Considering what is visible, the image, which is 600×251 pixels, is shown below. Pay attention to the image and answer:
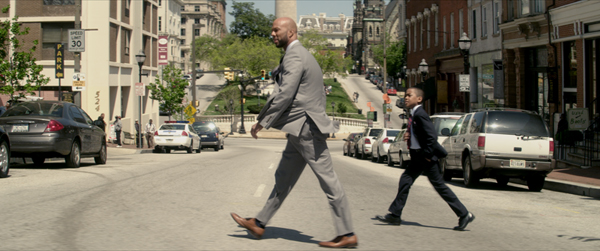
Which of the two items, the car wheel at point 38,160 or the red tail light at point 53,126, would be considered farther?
the car wheel at point 38,160

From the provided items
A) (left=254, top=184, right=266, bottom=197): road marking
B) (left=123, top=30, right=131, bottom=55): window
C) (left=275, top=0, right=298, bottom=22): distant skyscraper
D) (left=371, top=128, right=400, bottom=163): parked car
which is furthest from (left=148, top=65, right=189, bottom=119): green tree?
(left=275, top=0, right=298, bottom=22): distant skyscraper

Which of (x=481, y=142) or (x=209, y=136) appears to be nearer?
(x=481, y=142)

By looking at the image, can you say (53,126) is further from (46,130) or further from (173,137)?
(173,137)

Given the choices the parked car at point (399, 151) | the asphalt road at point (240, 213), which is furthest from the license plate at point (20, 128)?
the parked car at point (399, 151)

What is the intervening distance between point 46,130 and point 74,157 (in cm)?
146

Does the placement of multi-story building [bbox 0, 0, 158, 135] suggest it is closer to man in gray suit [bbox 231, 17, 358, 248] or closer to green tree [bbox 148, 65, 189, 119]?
green tree [bbox 148, 65, 189, 119]

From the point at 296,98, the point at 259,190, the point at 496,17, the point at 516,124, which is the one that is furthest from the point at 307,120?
the point at 496,17

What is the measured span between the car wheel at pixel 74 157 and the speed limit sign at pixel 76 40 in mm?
9340

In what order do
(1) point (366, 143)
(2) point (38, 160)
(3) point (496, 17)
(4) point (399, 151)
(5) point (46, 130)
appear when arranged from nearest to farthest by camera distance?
(5) point (46, 130) < (2) point (38, 160) < (4) point (399, 151) < (1) point (366, 143) < (3) point (496, 17)

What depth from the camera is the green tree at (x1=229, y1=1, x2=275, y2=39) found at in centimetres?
13050

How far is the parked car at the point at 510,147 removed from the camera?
43.2ft

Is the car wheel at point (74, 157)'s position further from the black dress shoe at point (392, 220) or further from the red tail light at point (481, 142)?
the black dress shoe at point (392, 220)

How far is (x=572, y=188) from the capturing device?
44.1 ft

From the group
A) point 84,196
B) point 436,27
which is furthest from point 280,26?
point 436,27
